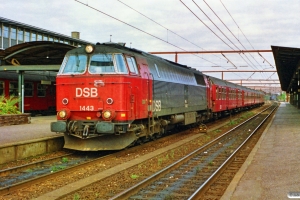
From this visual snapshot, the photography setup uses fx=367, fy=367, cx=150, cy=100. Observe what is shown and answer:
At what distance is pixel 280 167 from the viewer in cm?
978

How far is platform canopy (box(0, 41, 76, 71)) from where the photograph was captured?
69.9ft

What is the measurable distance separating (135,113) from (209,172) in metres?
3.40

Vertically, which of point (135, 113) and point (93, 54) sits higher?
point (93, 54)

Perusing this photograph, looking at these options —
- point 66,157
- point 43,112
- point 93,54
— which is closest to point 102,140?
point 66,157

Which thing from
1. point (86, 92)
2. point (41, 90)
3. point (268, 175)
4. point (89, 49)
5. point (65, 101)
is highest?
point (89, 49)

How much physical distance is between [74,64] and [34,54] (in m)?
13.1

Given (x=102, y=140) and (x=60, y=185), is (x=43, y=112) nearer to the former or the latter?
(x=102, y=140)

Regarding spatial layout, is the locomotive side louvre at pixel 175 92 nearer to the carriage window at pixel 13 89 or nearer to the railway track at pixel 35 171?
the railway track at pixel 35 171

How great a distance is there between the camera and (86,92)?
11773 mm

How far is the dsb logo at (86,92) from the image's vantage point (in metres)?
11.7

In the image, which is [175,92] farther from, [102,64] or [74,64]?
[74,64]

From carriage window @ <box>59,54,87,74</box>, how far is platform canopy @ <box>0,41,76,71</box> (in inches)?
336

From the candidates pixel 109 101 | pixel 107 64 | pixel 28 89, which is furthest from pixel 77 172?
pixel 28 89

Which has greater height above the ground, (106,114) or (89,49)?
(89,49)
